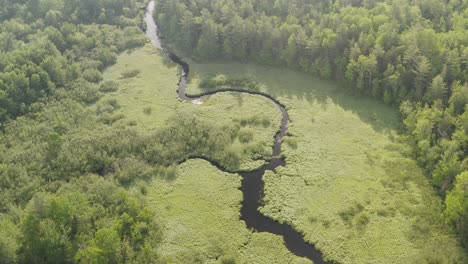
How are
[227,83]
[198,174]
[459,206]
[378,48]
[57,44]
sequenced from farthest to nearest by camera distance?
1. [57,44]
2. [227,83]
3. [378,48]
4. [198,174]
5. [459,206]

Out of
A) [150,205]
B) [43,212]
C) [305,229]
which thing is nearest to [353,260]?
[305,229]

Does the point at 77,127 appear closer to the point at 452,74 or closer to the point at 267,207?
the point at 267,207

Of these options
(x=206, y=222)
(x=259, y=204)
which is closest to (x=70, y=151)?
(x=206, y=222)

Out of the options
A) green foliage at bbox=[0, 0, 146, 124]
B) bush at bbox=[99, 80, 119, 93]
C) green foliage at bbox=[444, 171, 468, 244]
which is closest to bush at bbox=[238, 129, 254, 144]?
bush at bbox=[99, 80, 119, 93]

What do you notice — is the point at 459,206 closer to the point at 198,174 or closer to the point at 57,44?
the point at 198,174

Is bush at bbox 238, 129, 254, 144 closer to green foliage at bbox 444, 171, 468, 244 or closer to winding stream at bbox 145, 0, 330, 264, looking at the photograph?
winding stream at bbox 145, 0, 330, 264

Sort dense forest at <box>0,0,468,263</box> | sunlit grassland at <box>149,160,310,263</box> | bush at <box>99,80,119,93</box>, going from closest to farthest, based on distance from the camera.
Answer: dense forest at <box>0,0,468,263</box> → sunlit grassland at <box>149,160,310,263</box> → bush at <box>99,80,119,93</box>
